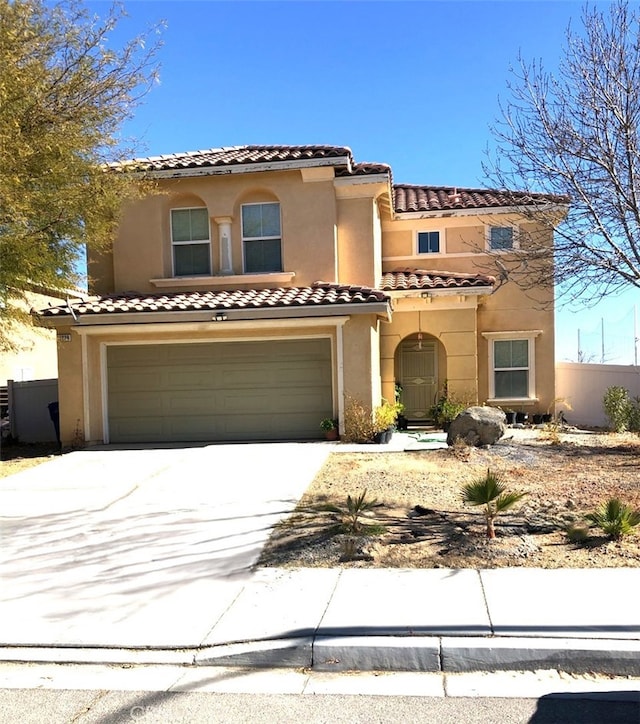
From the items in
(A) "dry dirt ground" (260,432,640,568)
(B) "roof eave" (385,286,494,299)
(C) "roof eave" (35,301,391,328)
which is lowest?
(A) "dry dirt ground" (260,432,640,568)

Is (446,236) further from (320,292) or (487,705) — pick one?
(487,705)

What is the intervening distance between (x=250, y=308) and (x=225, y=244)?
2.88m

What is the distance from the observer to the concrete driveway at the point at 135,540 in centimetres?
491

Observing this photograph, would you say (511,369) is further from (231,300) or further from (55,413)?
(55,413)

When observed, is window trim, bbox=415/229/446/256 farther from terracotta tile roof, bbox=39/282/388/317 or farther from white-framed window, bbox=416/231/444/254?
terracotta tile roof, bbox=39/282/388/317

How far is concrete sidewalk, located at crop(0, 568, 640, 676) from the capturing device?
413 cm

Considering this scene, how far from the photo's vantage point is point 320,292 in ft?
44.7

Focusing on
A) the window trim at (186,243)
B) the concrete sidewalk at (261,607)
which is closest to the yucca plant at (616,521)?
the concrete sidewalk at (261,607)

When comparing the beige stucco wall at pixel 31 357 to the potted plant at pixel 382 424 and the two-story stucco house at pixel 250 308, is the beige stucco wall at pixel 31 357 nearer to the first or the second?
the two-story stucco house at pixel 250 308

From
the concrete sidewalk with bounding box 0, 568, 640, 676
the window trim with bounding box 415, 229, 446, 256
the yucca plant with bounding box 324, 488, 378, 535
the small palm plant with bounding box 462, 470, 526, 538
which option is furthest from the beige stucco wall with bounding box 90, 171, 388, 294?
the concrete sidewalk with bounding box 0, 568, 640, 676

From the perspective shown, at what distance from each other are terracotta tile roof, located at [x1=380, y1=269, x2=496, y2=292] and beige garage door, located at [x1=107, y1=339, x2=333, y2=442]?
Answer: 2950 mm

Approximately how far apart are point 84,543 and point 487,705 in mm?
4834

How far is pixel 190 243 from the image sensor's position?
609 inches

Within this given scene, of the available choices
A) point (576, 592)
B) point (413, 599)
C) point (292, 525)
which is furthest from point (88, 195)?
point (576, 592)
